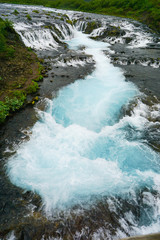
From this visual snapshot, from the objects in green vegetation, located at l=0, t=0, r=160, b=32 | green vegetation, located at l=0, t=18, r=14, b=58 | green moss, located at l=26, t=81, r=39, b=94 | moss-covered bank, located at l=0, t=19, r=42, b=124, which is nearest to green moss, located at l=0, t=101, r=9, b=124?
moss-covered bank, located at l=0, t=19, r=42, b=124

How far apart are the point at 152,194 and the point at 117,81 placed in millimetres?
11637

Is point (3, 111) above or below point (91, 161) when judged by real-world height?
above

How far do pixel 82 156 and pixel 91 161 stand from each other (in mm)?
578

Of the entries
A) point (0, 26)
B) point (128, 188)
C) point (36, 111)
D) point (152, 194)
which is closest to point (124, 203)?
point (128, 188)

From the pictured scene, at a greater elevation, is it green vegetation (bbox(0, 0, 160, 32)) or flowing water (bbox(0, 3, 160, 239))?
green vegetation (bbox(0, 0, 160, 32))

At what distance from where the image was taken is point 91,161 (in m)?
7.35

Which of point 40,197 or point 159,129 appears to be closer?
point 40,197

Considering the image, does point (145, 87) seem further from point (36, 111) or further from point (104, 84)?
point (36, 111)

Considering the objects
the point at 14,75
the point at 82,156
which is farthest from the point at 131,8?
the point at 82,156

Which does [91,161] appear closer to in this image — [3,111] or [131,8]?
[3,111]

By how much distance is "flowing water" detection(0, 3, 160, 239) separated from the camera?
219 inches

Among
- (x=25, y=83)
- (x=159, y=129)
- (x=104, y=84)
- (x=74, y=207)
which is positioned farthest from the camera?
(x=104, y=84)

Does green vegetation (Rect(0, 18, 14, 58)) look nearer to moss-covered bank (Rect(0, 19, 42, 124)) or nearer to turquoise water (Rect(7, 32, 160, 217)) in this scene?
moss-covered bank (Rect(0, 19, 42, 124))

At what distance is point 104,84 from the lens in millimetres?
14500
